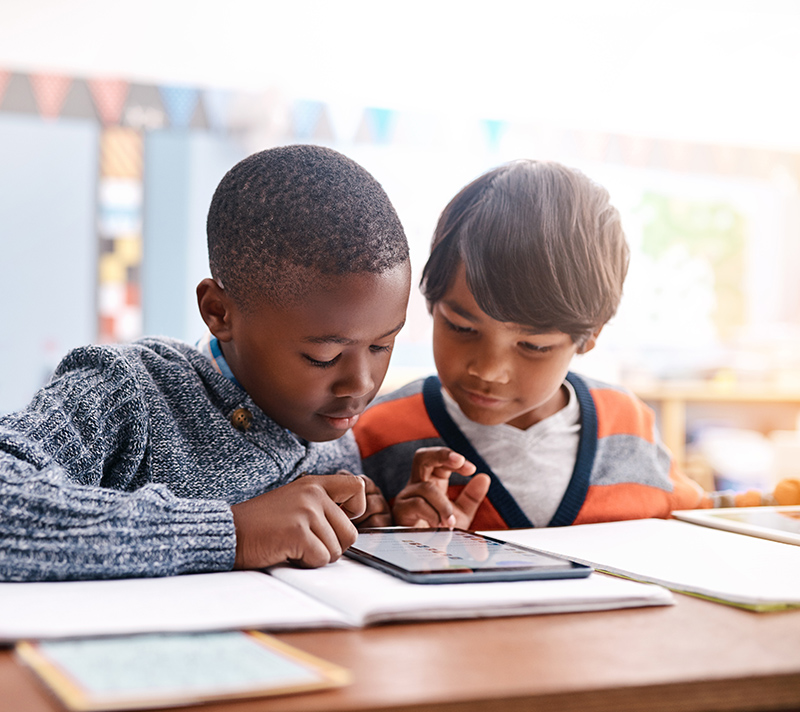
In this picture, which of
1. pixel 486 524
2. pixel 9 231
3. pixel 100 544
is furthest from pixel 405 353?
pixel 100 544

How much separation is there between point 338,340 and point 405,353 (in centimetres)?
228

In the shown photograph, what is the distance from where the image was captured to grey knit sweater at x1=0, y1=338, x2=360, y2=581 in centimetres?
52

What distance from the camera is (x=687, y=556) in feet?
2.12

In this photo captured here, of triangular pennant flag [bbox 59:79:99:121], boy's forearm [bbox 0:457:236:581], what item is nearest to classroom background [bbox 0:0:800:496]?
triangular pennant flag [bbox 59:79:99:121]

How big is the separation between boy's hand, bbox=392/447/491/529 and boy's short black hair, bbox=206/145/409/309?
7.9 inches

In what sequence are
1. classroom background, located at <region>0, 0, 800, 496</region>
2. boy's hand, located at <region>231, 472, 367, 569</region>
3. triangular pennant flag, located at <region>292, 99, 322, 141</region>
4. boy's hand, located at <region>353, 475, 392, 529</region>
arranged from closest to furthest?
boy's hand, located at <region>231, 472, 367, 569</region> → boy's hand, located at <region>353, 475, 392, 529</region> → classroom background, located at <region>0, 0, 800, 496</region> → triangular pennant flag, located at <region>292, 99, 322, 141</region>

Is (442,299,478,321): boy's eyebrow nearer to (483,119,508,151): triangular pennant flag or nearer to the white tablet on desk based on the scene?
the white tablet on desk

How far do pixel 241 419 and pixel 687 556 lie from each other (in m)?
0.41

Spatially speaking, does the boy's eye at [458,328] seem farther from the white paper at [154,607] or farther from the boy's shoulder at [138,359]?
the white paper at [154,607]

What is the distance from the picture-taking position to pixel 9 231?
291 cm

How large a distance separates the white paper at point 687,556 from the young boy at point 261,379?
0.18 m

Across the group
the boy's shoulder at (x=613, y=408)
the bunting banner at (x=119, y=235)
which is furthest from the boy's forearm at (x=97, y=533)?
the bunting banner at (x=119, y=235)

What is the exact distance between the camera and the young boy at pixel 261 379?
602 mm

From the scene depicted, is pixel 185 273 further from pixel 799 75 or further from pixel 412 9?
pixel 799 75
